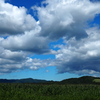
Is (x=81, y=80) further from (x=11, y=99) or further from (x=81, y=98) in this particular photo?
(x=11, y=99)

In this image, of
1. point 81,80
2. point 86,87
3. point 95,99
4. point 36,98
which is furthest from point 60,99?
point 81,80

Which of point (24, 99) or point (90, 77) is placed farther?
point (90, 77)

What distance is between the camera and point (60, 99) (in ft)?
106

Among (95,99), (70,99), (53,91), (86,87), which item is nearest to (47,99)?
(70,99)

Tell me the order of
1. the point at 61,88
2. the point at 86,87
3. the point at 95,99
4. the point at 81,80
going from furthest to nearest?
the point at 81,80 → the point at 86,87 → the point at 61,88 → the point at 95,99

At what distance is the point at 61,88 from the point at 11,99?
22.9 m

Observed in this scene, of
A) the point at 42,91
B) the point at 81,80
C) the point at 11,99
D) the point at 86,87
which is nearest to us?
the point at 11,99

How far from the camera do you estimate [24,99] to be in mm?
31281

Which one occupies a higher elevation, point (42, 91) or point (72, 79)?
point (72, 79)

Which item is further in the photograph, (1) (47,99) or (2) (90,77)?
(2) (90,77)

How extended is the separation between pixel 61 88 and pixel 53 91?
14.2ft

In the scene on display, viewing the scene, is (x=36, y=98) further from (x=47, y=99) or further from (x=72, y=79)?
(x=72, y=79)

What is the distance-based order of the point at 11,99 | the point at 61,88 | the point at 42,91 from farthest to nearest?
the point at 61,88 < the point at 42,91 < the point at 11,99

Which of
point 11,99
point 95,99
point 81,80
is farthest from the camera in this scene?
point 81,80
